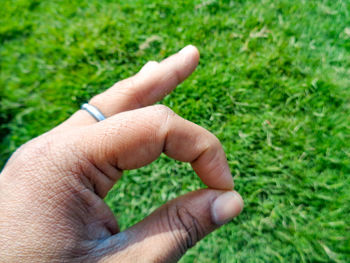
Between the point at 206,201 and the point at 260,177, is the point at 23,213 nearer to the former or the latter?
the point at 206,201

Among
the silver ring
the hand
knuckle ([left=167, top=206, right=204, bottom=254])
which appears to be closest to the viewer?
the hand

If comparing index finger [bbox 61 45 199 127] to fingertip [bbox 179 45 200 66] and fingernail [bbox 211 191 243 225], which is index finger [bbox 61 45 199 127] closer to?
fingertip [bbox 179 45 200 66]

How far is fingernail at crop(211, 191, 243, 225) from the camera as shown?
1.80m

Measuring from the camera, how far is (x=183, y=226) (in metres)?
1.75

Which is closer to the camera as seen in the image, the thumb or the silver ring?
the thumb

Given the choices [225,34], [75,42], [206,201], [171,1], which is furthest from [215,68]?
[75,42]

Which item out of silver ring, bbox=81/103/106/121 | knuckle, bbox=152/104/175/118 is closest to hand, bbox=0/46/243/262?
knuckle, bbox=152/104/175/118

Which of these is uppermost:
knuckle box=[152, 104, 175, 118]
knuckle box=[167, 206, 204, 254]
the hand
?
knuckle box=[152, 104, 175, 118]

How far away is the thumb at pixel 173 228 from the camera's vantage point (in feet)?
5.32

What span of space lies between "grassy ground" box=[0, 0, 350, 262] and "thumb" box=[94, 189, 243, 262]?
80cm

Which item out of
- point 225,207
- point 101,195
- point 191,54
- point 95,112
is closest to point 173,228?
point 225,207

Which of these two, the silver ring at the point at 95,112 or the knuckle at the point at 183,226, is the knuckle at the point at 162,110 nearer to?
the knuckle at the point at 183,226

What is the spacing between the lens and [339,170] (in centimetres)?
248

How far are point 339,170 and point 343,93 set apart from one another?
805 millimetres
